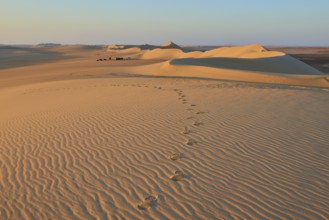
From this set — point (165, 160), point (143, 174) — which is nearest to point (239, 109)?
point (165, 160)

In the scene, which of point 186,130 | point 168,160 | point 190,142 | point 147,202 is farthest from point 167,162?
point 186,130

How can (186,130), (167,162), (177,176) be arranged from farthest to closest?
(186,130), (167,162), (177,176)

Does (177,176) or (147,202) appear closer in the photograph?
(147,202)

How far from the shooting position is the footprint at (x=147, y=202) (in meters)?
4.07

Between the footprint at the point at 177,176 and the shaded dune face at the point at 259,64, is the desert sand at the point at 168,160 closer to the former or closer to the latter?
the footprint at the point at 177,176

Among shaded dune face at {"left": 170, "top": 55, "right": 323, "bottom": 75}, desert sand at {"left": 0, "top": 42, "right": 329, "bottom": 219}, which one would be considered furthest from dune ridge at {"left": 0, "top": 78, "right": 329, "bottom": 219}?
shaded dune face at {"left": 170, "top": 55, "right": 323, "bottom": 75}

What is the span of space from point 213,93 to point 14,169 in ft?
26.2

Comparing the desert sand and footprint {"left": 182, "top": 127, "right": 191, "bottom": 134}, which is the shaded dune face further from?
footprint {"left": 182, "top": 127, "right": 191, "bottom": 134}

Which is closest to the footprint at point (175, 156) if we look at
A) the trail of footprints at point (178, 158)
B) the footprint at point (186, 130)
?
the trail of footprints at point (178, 158)

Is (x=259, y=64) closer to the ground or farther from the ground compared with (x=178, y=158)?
closer to the ground

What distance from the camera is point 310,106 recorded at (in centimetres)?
955

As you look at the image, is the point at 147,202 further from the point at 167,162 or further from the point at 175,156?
the point at 175,156

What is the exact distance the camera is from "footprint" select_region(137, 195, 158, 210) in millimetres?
4069

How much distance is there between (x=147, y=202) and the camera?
4180mm
